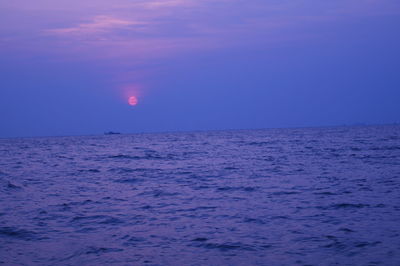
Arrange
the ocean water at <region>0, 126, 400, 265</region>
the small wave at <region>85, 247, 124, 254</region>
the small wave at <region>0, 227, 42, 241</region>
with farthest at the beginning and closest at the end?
1. the small wave at <region>0, 227, 42, 241</region>
2. the small wave at <region>85, 247, 124, 254</region>
3. the ocean water at <region>0, 126, 400, 265</region>

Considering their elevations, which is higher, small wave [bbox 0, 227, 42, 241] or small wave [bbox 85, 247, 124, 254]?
small wave [bbox 85, 247, 124, 254]

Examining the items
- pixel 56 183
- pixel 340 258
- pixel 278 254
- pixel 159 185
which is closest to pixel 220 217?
pixel 278 254

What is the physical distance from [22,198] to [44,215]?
3819 mm

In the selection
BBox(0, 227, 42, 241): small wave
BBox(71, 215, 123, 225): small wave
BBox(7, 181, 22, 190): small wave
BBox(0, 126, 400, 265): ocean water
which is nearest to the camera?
BBox(0, 126, 400, 265): ocean water

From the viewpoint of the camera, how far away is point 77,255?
794 cm

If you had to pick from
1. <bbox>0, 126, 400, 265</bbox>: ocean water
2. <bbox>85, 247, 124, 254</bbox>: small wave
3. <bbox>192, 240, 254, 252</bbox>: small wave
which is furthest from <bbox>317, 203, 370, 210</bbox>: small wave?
<bbox>85, 247, 124, 254</bbox>: small wave

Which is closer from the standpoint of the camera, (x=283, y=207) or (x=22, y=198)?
(x=283, y=207)

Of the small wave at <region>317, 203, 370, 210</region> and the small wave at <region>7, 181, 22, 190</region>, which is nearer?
the small wave at <region>317, 203, 370, 210</region>

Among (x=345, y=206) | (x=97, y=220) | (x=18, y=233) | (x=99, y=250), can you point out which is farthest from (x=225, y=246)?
(x=345, y=206)

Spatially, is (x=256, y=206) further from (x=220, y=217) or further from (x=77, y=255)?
(x=77, y=255)

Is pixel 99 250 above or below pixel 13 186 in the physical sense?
above

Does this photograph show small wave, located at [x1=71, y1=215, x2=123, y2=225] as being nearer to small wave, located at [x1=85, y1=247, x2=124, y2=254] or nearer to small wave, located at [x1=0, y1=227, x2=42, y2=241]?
small wave, located at [x1=0, y1=227, x2=42, y2=241]

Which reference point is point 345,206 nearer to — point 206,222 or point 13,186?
point 206,222

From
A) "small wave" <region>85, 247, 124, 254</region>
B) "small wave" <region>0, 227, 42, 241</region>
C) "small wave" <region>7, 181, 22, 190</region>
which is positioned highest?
"small wave" <region>85, 247, 124, 254</region>
